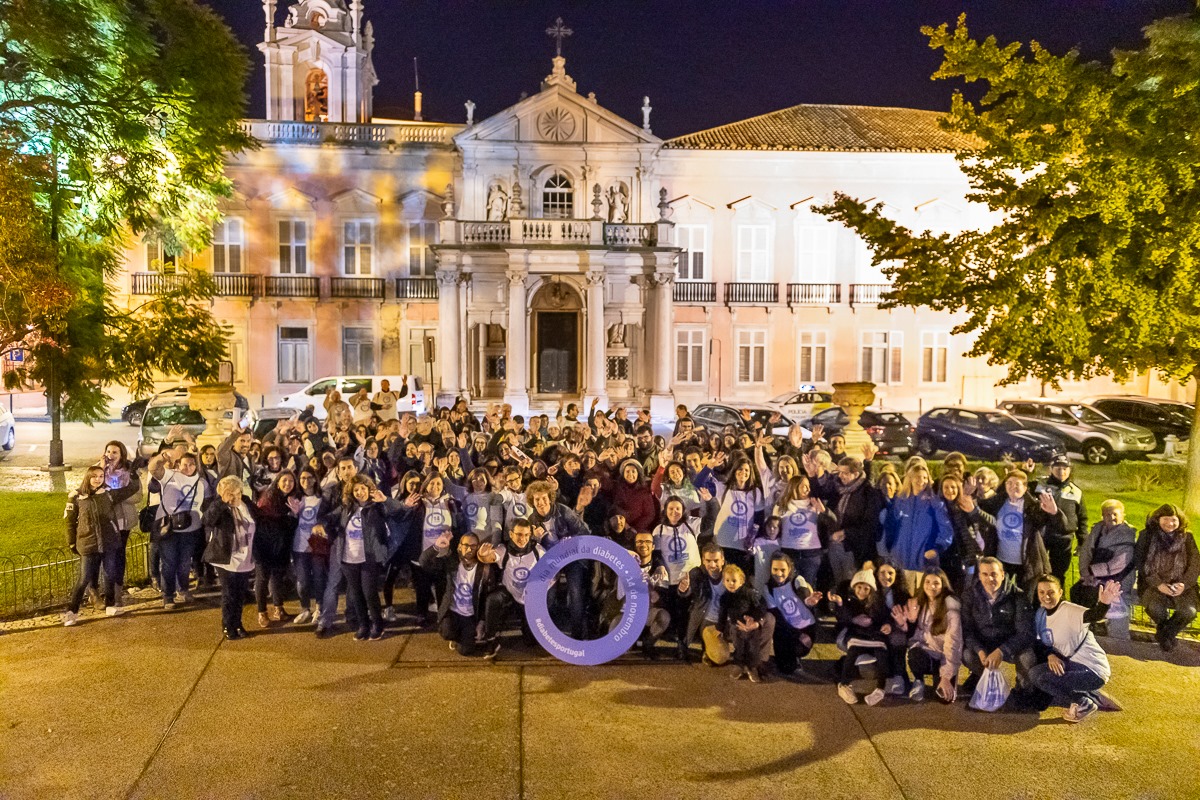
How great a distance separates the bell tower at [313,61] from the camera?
33.3 meters

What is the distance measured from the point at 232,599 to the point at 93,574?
1.82 metres

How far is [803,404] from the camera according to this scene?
23.8 meters

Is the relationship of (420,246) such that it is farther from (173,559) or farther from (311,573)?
(311,573)

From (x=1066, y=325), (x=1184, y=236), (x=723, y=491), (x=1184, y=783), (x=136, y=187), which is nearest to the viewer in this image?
(x=1184, y=783)

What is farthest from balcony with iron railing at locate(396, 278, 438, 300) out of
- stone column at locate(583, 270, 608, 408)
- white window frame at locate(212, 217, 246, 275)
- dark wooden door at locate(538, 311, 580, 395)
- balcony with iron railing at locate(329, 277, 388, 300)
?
stone column at locate(583, 270, 608, 408)

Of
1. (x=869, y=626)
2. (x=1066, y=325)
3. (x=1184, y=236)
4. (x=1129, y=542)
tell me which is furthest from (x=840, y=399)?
(x=869, y=626)

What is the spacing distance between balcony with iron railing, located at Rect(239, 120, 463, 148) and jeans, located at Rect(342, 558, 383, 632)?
24.5 meters

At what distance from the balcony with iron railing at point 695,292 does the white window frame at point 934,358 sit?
8474 mm

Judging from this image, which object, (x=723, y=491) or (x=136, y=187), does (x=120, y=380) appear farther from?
(x=723, y=491)

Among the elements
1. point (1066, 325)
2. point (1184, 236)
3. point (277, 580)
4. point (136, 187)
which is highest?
point (136, 187)

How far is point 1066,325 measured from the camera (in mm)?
12164

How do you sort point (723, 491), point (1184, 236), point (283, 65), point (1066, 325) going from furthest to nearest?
point (283, 65), point (1066, 325), point (1184, 236), point (723, 491)

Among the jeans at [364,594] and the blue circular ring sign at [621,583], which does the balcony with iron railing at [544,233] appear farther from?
the blue circular ring sign at [621,583]

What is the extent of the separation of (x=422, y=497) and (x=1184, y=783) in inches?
260
